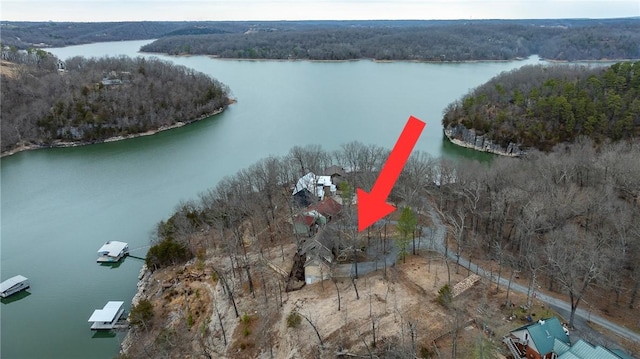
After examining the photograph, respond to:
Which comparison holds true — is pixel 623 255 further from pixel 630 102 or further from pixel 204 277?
pixel 630 102

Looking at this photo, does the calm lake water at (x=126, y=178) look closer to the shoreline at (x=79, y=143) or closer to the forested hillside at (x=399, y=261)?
the shoreline at (x=79, y=143)

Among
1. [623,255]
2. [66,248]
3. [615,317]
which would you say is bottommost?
[66,248]

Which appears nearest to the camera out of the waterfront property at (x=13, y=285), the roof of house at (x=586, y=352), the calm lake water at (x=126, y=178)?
the roof of house at (x=586, y=352)

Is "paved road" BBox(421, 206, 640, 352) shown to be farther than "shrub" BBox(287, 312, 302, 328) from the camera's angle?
No

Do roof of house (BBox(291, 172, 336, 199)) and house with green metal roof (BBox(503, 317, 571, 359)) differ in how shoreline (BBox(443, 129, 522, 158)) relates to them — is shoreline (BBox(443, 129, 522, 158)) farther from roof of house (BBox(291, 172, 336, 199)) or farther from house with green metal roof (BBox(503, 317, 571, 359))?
house with green metal roof (BBox(503, 317, 571, 359))

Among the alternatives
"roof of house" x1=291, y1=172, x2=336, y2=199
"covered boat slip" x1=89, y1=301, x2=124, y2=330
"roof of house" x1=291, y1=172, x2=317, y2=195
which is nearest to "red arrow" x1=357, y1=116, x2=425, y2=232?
"roof of house" x1=291, y1=172, x2=336, y2=199

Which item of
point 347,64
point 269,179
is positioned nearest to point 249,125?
point 269,179

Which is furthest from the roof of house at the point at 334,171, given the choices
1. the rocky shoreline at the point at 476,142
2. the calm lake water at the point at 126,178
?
the rocky shoreline at the point at 476,142
